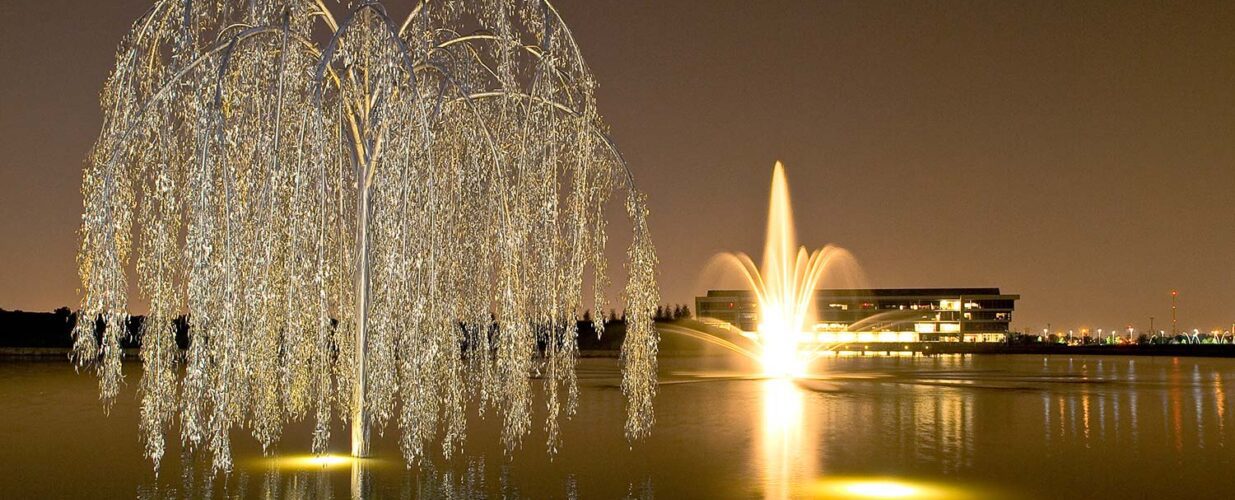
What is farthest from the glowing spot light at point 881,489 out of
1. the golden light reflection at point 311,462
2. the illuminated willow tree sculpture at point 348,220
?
the golden light reflection at point 311,462

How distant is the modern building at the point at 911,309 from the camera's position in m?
173

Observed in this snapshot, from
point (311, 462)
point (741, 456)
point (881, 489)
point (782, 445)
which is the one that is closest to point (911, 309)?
point (782, 445)

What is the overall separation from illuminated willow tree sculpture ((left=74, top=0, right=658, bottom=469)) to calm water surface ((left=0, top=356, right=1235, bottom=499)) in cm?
132

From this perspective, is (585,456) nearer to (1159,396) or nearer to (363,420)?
(363,420)

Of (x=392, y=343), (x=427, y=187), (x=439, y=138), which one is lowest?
(x=392, y=343)


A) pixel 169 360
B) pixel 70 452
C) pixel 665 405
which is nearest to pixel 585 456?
pixel 169 360

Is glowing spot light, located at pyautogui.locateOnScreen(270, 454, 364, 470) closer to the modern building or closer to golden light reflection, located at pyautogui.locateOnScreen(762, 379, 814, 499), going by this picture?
golden light reflection, located at pyautogui.locateOnScreen(762, 379, 814, 499)

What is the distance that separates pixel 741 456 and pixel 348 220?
26.2 ft

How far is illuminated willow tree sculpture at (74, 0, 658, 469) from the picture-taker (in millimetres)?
10898

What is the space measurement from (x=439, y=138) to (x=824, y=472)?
7875mm

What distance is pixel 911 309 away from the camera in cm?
17550

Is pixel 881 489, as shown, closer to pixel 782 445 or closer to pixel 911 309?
pixel 782 445

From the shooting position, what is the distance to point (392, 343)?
38.9 ft

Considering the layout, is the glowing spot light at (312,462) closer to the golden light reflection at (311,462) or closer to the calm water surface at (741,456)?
the golden light reflection at (311,462)
